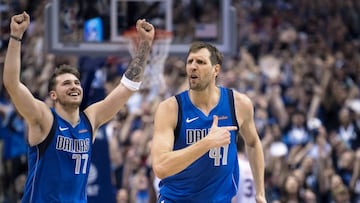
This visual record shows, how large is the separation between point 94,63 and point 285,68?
6412mm

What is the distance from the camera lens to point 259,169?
8.79 m

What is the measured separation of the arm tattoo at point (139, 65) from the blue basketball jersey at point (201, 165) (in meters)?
0.66

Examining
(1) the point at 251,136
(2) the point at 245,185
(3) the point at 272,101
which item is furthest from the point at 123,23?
(1) the point at 251,136

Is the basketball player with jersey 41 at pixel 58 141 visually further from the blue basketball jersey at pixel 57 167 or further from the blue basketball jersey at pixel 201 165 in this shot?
the blue basketball jersey at pixel 201 165

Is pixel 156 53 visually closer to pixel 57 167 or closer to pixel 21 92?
pixel 57 167

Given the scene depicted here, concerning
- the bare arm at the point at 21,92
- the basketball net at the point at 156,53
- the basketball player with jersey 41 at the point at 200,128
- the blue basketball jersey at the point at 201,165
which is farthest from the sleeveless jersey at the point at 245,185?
the bare arm at the point at 21,92

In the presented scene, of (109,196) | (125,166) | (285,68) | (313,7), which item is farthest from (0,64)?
(313,7)

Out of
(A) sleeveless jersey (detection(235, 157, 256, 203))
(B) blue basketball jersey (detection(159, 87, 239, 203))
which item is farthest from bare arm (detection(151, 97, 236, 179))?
(A) sleeveless jersey (detection(235, 157, 256, 203))

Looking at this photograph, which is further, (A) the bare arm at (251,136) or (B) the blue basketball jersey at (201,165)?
(A) the bare arm at (251,136)

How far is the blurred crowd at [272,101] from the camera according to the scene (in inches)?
596

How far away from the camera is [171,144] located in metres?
7.94

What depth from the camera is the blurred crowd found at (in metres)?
15.1

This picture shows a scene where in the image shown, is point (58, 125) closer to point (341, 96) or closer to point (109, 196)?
point (109, 196)

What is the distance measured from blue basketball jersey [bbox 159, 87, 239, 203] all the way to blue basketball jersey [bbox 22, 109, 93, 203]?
0.81 meters
